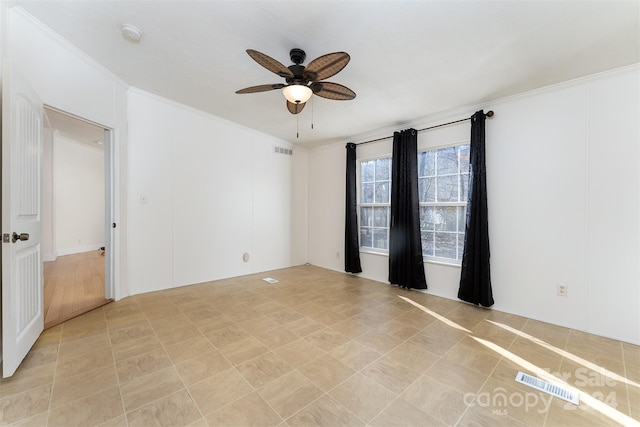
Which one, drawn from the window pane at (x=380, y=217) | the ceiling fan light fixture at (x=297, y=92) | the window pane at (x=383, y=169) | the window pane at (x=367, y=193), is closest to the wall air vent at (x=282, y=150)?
the window pane at (x=367, y=193)

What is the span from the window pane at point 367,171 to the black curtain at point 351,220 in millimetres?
197

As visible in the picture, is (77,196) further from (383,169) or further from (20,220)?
(383,169)

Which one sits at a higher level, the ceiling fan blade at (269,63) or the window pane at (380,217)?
the ceiling fan blade at (269,63)

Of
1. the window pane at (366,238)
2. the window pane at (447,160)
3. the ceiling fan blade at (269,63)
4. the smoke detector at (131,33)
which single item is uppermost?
the smoke detector at (131,33)

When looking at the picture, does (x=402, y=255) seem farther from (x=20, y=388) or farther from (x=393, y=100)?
(x=20, y=388)

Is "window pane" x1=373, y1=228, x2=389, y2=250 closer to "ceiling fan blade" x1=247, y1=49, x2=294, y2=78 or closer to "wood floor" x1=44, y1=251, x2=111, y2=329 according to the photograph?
Answer: "ceiling fan blade" x1=247, y1=49, x2=294, y2=78

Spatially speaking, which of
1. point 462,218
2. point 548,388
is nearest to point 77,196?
point 462,218

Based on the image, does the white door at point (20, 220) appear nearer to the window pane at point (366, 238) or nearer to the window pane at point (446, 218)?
the window pane at point (366, 238)

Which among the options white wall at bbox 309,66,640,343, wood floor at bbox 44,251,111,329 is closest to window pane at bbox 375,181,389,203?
white wall at bbox 309,66,640,343

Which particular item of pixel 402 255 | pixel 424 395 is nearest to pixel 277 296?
pixel 402 255

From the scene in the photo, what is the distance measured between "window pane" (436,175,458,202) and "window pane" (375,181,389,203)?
2.97 ft

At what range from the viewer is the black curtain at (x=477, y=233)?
9.93 feet

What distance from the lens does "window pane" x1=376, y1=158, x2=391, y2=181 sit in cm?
432

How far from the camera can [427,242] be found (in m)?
3.74
